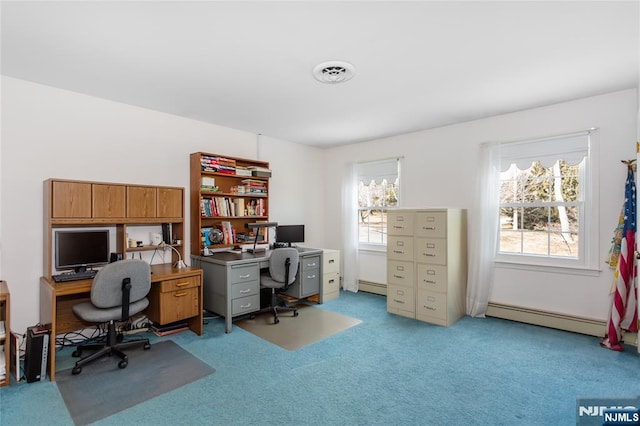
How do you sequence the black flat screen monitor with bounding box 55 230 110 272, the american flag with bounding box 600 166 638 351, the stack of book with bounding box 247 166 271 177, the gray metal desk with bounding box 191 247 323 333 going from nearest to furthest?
1. the black flat screen monitor with bounding box 55 230 110 272
2. the american flag with bounding box 600 166 638 351
3. the gray metal desk with bounding box 191 247 323 333
4. the stack of book with bounding box 247 166 271 177

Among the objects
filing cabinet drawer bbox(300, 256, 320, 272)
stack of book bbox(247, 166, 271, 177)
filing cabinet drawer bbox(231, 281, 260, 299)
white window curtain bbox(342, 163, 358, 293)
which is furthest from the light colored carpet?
stack of book bbox(247, 166, 271, 177)

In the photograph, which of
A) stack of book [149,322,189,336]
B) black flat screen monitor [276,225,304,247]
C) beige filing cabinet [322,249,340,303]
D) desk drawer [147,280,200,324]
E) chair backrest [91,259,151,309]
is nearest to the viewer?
chair backrest [91,259,151,309]

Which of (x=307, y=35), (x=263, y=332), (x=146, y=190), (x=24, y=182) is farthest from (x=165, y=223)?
(x=307, y=35)

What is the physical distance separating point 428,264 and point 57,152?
4.24 m

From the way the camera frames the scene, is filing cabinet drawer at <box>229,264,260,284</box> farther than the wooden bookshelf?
No

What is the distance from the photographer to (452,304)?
3.88 meters

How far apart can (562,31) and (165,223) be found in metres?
4.09

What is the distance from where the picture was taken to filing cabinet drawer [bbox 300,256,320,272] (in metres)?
4.49

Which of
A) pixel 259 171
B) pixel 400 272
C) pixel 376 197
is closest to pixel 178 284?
pixel 259 171

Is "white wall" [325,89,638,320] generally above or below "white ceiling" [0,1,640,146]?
below

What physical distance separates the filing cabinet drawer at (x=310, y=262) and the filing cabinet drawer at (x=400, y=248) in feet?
3.43

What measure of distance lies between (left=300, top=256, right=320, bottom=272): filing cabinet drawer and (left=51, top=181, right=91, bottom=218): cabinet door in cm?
255

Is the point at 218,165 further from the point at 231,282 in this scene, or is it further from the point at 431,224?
the point at 431,224

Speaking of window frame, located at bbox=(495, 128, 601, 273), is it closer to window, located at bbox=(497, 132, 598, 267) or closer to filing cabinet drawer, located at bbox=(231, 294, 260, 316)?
window, located at bbox=(497, 132, 598, 267)
